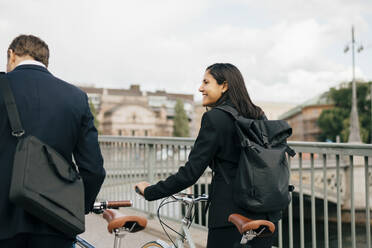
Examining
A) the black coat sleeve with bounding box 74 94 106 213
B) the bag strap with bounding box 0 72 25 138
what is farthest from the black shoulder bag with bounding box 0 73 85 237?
the black coat sleeve with bounding box 74 94 106 213

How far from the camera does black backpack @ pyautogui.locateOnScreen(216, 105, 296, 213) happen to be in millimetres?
2309

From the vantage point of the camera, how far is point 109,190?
8070 millimetres

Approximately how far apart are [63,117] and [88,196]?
0.43 metres

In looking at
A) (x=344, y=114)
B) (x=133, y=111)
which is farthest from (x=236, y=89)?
(x=133, y=111)

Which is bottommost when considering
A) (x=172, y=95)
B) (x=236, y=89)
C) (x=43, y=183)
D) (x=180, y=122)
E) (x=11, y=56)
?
(x=43, y=183)

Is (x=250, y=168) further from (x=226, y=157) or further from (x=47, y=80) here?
(x=47, y=80)

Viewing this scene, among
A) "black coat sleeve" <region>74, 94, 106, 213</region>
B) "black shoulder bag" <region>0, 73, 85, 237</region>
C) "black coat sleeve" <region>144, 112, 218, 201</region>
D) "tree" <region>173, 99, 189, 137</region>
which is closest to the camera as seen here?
"black shoulder bag" <region>0, 73, 85, 237</region>

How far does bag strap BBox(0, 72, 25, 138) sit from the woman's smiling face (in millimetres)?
1061

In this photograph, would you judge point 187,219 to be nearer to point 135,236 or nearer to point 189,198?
point 189,198

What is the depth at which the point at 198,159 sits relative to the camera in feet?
8.22

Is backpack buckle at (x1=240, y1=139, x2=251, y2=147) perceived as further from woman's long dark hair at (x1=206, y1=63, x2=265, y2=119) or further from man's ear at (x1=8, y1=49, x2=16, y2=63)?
man's ear at (x1=8, y1=49, x2=16, y2=63)

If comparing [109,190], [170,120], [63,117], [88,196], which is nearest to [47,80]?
[63,117]

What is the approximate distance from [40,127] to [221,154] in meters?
0.94

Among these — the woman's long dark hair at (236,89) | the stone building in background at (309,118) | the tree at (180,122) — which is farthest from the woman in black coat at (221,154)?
the stone building in background at (309,118)
